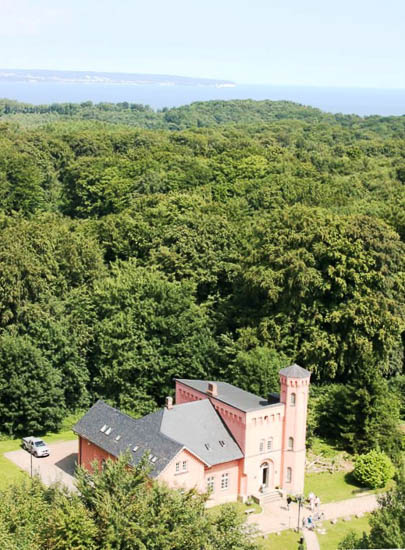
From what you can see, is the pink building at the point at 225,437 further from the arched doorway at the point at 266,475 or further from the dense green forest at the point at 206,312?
the dense green forest at the point at 206,312

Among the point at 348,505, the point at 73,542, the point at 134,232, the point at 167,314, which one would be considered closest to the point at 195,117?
the point at 134,232

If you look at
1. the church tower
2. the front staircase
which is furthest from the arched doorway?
the church tower

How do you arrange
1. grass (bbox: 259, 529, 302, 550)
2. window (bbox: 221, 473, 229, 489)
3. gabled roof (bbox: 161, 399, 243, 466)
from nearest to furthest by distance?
1. grass (bbox: 259, 529, 302, 550)
2. gabled roof (bbox: 161, 399, 243, 466)
3. window (bbox: 221, 473, 229, 489)

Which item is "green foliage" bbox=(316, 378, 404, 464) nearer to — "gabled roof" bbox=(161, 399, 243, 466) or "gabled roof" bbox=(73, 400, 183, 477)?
"gabled roof" bbox=(161, 399, 243, 466)

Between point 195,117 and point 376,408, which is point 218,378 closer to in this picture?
point 376,408

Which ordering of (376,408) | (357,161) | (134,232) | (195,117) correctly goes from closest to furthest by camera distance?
(376,408)
(134,232)
(357,161)
(195,117)
